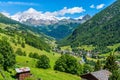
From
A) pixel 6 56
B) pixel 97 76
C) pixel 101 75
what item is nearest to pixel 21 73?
pixel 6 56


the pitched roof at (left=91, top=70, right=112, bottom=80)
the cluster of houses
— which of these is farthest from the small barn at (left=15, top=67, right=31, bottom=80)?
the pitched roof at (left=91, top=70, right=112, bottom=80)

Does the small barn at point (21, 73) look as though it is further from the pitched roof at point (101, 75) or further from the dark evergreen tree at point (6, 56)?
the pitched roof at point (101, 75)

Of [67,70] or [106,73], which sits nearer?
[106,73]

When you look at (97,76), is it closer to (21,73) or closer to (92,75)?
(92,75)

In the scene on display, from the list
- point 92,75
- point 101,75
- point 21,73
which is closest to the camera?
point 92,75

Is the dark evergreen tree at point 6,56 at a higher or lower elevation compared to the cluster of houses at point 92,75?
higher

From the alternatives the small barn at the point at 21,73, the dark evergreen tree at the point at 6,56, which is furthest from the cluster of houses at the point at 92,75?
the dark evergreen tree at the point at 6,56

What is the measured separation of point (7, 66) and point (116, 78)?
2498 inches

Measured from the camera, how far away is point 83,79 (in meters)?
112

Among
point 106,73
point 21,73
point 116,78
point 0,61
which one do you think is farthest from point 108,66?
point 116,78

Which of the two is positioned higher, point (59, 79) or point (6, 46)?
point (6, 46)

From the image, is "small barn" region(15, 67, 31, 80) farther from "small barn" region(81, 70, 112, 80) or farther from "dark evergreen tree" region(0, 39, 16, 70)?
"small barn" region(81, 70, 112, 80)

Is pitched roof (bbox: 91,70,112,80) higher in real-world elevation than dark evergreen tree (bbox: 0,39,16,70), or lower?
lower

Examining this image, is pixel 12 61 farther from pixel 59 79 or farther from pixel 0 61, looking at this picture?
pixel 59 79
